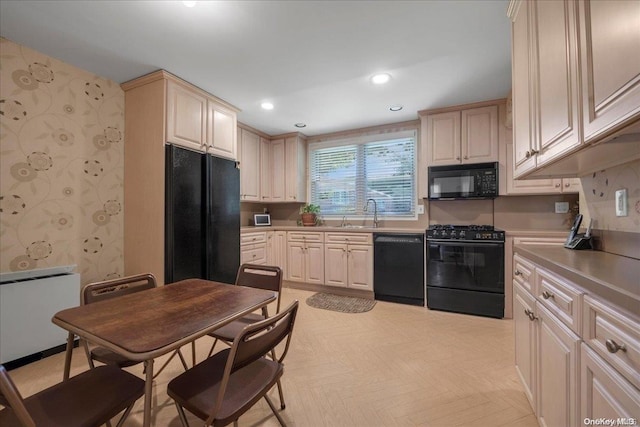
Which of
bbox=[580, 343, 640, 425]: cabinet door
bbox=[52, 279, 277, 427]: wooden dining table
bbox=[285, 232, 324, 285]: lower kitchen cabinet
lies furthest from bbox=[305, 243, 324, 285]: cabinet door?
bbox=[580, 343, 640, 425]: cabinet door

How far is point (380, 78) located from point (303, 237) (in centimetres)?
230

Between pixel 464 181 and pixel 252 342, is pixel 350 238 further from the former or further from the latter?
pixel 252 342

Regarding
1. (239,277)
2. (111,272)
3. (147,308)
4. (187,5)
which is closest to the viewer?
(147,308)

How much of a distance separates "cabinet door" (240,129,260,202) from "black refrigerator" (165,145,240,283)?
2.19 ft

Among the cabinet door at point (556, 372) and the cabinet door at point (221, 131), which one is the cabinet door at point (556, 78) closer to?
the cabinet door at point (556, 372)

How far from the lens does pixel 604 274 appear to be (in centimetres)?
92

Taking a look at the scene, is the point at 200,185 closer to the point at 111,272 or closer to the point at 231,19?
the point at 111,272

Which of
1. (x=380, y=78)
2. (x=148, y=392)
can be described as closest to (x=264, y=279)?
(x=148, y=392)

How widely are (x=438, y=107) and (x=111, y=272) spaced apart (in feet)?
13.2

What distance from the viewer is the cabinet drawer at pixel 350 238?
3535 mm

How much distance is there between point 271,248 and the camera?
4086 mm

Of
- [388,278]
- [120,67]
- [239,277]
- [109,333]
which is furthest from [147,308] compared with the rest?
[388,278]

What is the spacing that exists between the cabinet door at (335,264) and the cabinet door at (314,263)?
2.5 inches

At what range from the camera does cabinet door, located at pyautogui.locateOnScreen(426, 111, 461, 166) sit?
3262 mm
